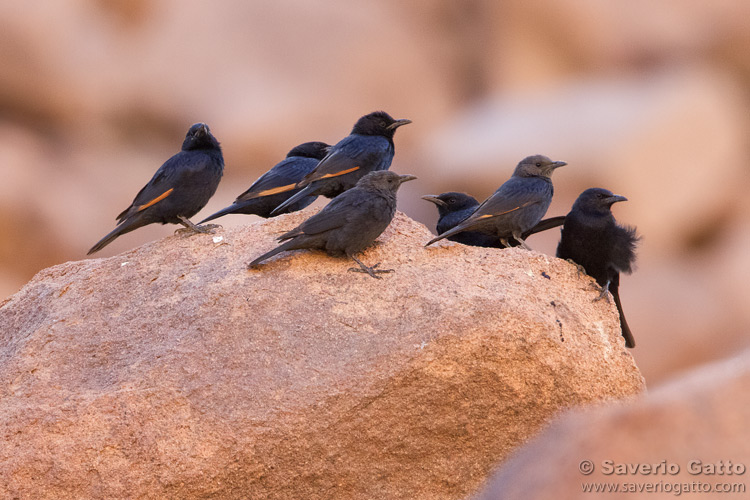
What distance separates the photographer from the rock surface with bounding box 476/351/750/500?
2.42m

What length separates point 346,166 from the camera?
233 inches

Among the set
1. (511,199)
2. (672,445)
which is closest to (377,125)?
(511,199)

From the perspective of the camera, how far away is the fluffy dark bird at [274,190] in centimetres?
619

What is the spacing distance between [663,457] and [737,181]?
46.2 ft

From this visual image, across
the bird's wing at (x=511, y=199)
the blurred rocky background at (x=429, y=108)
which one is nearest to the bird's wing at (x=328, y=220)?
the bird's wing at (x=511, y=199)

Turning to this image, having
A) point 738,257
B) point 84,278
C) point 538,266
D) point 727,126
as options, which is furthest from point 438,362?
point 727,126

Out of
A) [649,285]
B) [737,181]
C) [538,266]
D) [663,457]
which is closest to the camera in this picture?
[663,457]

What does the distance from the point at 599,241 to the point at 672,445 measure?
3.22m

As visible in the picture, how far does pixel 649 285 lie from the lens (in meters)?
14.3

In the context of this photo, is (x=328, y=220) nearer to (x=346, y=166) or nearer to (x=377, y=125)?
(x=346, y=166)

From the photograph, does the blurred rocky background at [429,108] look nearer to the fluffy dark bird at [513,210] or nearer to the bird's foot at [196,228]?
the bird's foot at [196,228]

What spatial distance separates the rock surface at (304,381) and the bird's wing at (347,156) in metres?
0.81

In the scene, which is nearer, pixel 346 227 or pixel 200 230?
pixel 346 227

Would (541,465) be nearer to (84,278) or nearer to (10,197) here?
(84,278)
